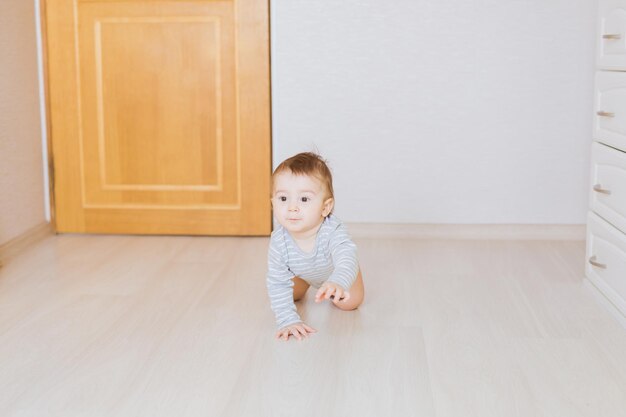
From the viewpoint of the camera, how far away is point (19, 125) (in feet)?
10.1

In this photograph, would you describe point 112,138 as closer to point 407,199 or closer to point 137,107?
point 137,107

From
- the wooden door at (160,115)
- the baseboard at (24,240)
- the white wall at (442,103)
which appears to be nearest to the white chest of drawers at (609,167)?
the white wall at (442,103)

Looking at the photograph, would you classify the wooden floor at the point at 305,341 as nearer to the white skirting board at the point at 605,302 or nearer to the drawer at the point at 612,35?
the white skirting board at the point at 605,302

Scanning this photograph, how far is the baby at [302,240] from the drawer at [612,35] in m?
0.83

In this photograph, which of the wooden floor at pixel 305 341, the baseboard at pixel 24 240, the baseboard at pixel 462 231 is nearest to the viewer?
the wooden floor at pixel 305 341

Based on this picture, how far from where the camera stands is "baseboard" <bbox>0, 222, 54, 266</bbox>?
2.93 metres

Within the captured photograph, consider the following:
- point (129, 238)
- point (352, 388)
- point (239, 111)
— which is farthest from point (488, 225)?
point (352, 388)

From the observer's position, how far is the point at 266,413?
5.57ft

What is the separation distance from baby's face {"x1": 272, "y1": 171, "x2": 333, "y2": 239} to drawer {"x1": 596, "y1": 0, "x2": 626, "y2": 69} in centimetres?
86

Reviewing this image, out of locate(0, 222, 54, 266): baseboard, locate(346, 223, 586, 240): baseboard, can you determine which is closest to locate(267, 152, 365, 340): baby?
locate(346, 223, 586, 240): baseboard

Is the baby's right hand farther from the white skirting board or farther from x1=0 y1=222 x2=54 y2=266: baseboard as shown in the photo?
x1=0 y1=222 x2=54 y2=266: baseboard

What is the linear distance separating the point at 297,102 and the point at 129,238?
2.64ft

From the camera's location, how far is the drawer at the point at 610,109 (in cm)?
226

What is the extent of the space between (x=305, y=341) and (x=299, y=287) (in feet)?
1.04
